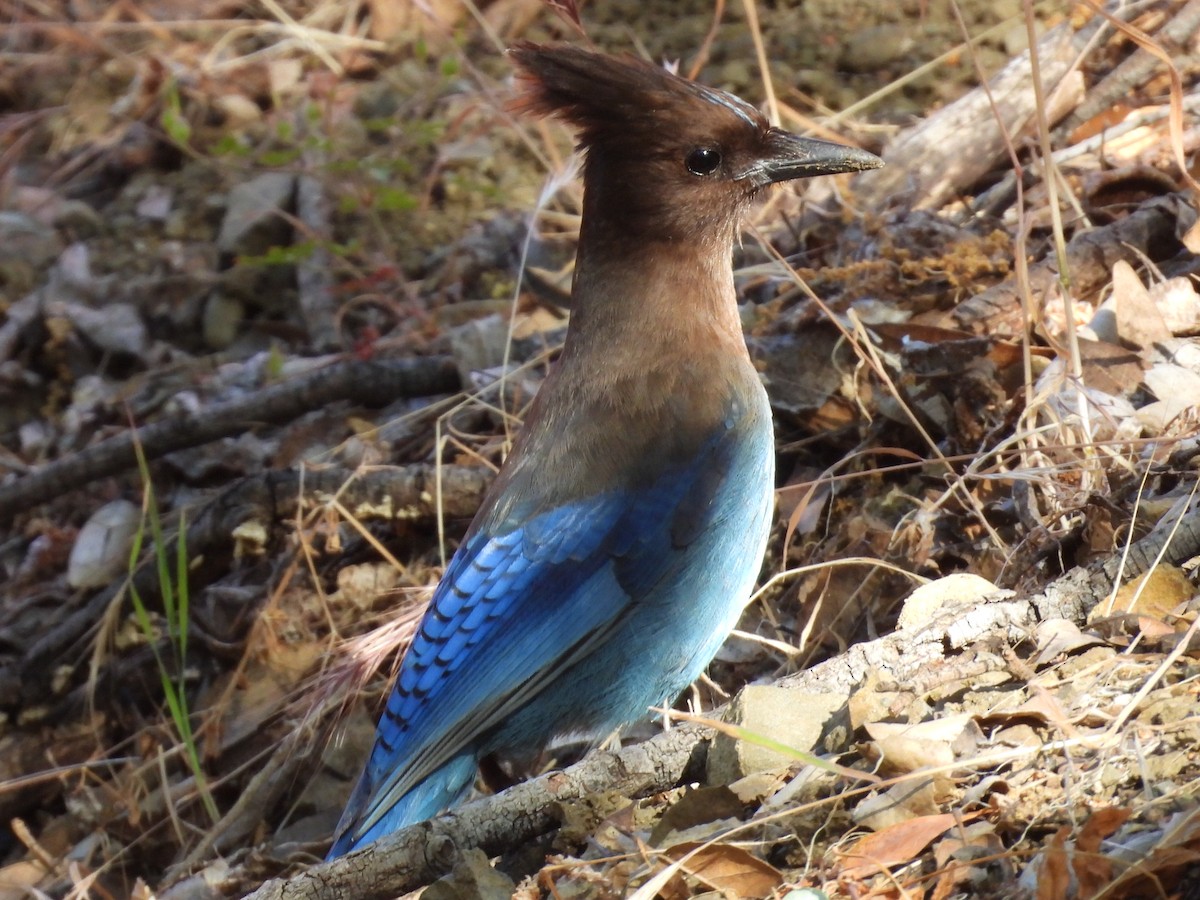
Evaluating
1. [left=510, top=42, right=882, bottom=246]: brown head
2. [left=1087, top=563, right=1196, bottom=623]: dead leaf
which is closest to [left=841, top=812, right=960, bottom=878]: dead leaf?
[left=1087, top=563, right=1196, bottom=623]: dead leaf

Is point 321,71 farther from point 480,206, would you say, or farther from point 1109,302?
point 1109,302

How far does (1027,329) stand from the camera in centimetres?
279

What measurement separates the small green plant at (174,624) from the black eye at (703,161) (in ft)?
4.53

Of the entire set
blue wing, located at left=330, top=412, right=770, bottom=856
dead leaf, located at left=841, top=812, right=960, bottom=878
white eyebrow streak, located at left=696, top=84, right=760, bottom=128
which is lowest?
blue wing, located at left=330, top=412, right=770, bottom=856

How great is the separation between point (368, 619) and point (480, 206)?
6.37 ft

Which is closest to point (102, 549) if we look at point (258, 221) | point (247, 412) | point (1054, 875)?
point (247, 412)

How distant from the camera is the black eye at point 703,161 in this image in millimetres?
2838

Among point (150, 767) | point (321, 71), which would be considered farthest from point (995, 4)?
point (150, 767)

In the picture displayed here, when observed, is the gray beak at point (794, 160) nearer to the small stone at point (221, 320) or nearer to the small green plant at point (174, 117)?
the small stone at point (221, 320)

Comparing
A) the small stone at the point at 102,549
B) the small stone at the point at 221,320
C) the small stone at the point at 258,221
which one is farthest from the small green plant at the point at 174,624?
the small stone at the point at 258,221

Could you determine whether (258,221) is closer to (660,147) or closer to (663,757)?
(660,147)

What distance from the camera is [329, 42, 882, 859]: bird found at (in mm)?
2551

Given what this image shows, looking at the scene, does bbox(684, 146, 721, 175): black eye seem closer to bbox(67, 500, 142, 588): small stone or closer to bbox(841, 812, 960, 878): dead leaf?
bbox(841, 812, 960, 878): dead leaf

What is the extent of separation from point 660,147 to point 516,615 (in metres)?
0.94
